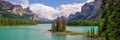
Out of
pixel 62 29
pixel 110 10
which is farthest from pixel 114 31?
pixel 62 29

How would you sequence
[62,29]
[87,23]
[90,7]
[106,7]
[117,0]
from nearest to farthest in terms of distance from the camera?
[117,0], [106,7], [62,29], [87,23], [90,7]

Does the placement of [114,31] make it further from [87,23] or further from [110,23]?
[87,23]

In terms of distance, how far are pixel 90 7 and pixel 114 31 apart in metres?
182

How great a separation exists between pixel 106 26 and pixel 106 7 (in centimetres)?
111

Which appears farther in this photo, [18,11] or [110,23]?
[18,11]

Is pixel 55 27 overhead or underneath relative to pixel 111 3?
underneath

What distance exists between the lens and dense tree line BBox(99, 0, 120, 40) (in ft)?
48.4

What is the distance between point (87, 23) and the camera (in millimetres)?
96438

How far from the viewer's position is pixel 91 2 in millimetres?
199000

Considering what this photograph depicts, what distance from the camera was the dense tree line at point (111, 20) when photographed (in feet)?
48.4

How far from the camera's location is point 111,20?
15055mm

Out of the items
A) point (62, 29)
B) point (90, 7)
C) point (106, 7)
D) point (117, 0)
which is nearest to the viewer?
point (117, 0)

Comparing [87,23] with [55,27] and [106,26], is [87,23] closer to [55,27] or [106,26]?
[55,27]

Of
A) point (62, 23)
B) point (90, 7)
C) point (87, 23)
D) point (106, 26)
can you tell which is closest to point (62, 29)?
point (62, 23)
